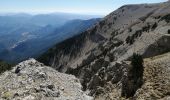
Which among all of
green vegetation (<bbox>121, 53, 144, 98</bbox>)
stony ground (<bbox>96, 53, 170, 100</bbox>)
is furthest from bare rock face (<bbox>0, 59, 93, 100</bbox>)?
stony ground (<bbox>96, 53, 170, 100</bbox>)

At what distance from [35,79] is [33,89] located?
20.7 feet

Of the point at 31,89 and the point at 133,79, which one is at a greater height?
the point at 133,79

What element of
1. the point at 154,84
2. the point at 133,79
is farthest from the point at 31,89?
the point at 154,84

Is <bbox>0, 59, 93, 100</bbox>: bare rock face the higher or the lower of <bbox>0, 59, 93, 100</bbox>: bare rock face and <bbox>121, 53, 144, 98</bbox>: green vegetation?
the lower

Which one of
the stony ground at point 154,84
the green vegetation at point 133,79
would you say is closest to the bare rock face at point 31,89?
the green vegetation at point 133,79

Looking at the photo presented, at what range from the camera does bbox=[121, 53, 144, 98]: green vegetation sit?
40.8 metres

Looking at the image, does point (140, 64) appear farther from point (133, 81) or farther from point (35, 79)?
point (35, 79)

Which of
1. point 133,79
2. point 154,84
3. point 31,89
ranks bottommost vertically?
point 31,89

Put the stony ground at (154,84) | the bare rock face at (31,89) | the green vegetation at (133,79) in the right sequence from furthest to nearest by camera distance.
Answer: the green vegetation at (133,79)
the bare rock face at (31,89)
the stony ground at (154,84)

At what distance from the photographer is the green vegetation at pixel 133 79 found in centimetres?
4083

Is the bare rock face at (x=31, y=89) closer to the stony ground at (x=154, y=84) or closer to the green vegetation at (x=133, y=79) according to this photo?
the green vegetation at (x=133, y=79)

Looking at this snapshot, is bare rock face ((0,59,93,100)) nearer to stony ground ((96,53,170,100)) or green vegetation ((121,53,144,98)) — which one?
green vegetation ((121,53,144,98))

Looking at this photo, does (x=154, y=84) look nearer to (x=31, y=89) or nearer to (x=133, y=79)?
(x=133, y=79)

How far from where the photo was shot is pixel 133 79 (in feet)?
139
